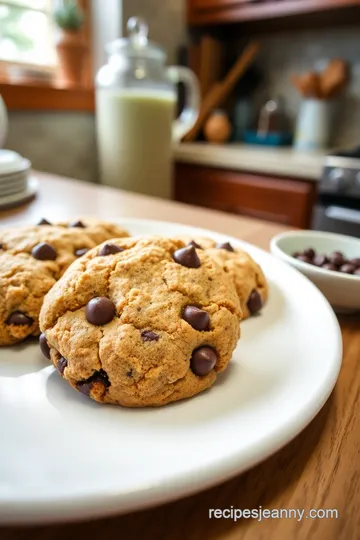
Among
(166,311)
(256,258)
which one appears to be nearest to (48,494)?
(166,311)

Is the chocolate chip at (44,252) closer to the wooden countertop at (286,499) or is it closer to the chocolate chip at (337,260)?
the wooden countertop at (286,499)

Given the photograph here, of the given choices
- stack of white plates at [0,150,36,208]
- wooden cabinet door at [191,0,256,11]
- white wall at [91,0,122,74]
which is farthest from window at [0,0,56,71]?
stack of white plates at [0,150,36,208]

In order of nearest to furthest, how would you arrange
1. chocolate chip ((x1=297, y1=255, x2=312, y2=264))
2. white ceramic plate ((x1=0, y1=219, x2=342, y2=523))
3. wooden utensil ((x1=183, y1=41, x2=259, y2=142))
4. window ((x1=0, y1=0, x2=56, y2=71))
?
white ceramic plate ((x1=0, y1=219, x2=342, y2=523)), chocolate chip ((x1=297, y1=255, x2=312, y2=264)), window ((x1=0, y1=0, x2=56, y2=71)), wooden utensil ((x1=183, y1=41, x2=259, y2=142))

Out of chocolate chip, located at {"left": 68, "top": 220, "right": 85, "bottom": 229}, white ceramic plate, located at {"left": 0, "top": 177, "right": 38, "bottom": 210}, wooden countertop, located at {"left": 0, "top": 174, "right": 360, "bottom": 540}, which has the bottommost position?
wooden countertop, located at {"left": 0, "top": 174, "right": 360, "bottom": 540}

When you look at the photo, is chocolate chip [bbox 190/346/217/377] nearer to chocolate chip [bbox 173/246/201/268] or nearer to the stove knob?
chocolate chip [bbox 173/246/201/268]

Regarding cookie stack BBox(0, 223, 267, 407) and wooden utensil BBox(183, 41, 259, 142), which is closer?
cookie stack BBox(0, 223, 267, 407)

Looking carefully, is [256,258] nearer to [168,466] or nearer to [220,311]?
[220,311]
